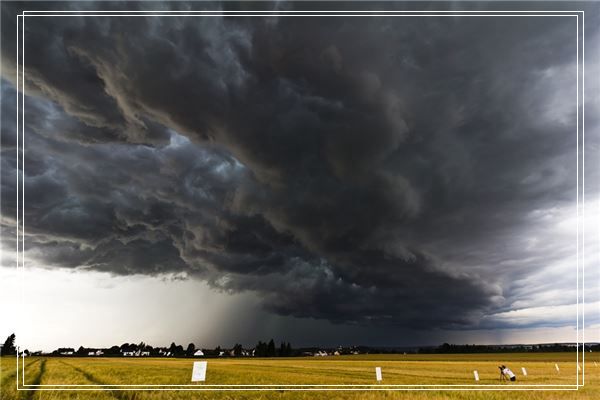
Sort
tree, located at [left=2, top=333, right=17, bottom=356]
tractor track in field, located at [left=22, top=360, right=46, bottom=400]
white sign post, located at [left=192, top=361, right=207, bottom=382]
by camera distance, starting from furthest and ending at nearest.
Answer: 1. white sign post, located at [left=192, top=361, right=207, bottom=382]
2. tree, located at [left=2, top=333, right=17, bottom=356]
3. tractor track in field, located at [left=22, top=360, right=46, bottom=400]

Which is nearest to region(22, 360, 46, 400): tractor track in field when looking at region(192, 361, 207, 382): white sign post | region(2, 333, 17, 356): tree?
region(2, 333, 17, 356): tree

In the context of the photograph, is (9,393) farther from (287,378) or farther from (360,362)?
(360,362)

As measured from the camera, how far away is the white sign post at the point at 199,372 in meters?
21.8

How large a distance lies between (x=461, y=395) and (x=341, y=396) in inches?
221

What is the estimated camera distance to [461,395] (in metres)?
20.1

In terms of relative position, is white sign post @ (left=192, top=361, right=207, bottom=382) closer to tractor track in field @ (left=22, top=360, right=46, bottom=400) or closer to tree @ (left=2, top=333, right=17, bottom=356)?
tractor track in field @ (left=22, top=360, right=46, bottom=400)

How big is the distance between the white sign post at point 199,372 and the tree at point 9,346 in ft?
27.2

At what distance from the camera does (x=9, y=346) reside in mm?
20812

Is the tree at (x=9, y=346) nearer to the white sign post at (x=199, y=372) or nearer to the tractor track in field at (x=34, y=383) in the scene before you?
the tractor track in field at (x=34, y=383)

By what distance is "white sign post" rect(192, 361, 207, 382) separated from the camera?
2181 cm

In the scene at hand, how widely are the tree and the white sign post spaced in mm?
8291

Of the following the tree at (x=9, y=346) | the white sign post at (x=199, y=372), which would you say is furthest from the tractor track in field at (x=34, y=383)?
the white sign post at (x=199, y=372)

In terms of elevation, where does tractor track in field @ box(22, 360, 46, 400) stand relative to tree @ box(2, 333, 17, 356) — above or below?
below

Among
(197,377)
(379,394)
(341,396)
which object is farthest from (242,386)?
(379,394)
